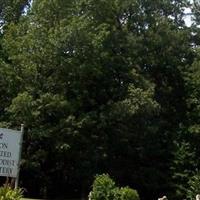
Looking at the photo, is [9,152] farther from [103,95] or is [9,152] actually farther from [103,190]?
[103,95]

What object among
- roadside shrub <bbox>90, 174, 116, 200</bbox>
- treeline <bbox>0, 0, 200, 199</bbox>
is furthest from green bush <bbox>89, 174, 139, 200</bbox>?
treeline <bbox>0, 0, 200, 199</bbox>

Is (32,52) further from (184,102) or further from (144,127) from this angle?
(184,102)

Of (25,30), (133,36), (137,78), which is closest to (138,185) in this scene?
(137,78)

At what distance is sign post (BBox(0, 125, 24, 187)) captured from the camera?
13.4 m

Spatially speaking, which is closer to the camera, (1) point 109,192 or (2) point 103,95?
(1) point 109,192

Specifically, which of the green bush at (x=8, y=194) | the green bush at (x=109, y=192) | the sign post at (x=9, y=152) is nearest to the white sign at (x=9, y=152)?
the sign post at (x=9, y=152)

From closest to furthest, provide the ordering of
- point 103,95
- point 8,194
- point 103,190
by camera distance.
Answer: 1. point 8,194
2. point 103,190
3. point 103,95

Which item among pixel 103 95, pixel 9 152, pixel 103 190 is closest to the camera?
pixel 9 152

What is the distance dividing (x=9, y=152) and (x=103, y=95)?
25.0 meters

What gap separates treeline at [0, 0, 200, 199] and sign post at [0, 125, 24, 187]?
20870 millimetres

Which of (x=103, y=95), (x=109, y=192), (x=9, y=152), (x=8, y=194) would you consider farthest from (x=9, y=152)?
(x=103, y=95)

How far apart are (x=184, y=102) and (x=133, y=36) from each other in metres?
6.42

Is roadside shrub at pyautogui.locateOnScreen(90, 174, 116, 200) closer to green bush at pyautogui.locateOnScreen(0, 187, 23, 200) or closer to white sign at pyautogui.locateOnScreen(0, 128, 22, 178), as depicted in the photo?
white sign at pyautogui.locateOnScreen(0, 128, 22, 178)

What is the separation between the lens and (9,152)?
1353 centimetres
